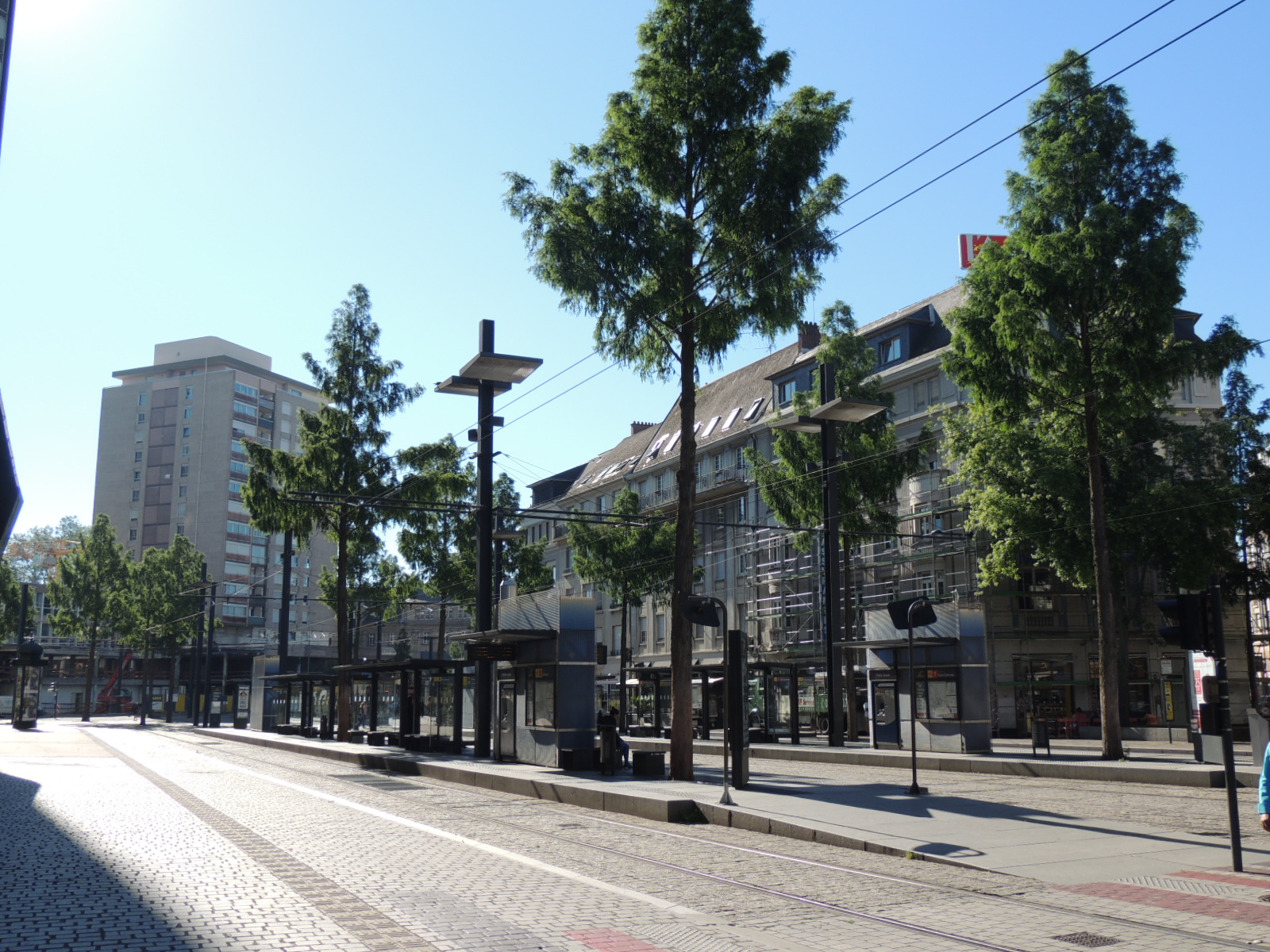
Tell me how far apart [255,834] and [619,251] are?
12.3m

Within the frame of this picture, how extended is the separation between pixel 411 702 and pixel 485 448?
8469mm

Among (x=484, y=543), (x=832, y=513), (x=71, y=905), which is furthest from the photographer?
(x=832, y=513)

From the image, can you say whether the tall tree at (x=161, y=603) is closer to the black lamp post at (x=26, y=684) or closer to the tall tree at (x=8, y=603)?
the tall tree at (x=8, y=603)

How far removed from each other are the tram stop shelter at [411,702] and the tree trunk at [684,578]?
8.88m

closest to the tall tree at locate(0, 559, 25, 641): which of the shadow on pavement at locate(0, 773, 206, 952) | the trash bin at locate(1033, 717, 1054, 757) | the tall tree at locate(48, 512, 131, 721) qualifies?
the tall tree at locate(48, 512, 131, 721)

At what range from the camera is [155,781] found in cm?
2212

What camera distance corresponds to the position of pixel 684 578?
20.9 metres

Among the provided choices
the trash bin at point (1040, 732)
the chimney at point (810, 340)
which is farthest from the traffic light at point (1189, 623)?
the chimney at point (810, 340)

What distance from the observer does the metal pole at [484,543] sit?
91.4 feet

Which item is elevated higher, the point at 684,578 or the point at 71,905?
the point at 684,578

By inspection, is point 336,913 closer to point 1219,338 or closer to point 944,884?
point 944,884

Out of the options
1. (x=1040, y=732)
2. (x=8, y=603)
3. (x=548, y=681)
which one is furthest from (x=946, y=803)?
(x=8, y=603)

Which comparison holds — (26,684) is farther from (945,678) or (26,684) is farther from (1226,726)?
(1226,726)

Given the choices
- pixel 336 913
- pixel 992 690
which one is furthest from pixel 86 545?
pixel 336 913
